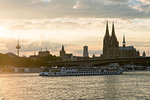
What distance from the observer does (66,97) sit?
6288cm

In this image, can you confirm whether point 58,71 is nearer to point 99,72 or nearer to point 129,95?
point 99,72

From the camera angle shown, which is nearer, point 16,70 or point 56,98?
point 56,98

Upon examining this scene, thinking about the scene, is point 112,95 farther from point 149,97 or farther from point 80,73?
point 80,73

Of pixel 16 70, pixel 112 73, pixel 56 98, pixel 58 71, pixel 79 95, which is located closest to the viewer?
pixel 56 98

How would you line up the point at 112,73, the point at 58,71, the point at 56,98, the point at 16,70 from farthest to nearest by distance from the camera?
1. the point at 16,70
2. the point at 112,73
3. the point at 58,71
4. the point at 56,98

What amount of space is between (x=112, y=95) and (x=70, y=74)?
7846cm

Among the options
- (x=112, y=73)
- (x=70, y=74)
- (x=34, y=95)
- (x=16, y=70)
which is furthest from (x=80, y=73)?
(x=34, y=95)

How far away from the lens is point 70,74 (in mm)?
143500

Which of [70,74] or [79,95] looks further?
[70,74]

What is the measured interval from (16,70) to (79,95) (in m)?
130

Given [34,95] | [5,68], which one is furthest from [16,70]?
[34,95]

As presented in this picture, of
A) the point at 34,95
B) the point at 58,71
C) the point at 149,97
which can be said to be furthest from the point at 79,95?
the point at 58,71

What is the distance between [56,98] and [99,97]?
7.70m

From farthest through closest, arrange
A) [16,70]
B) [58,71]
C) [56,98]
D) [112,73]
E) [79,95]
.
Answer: [16,70]
[112,73]
[58,71]
[79,95]
[56,98]
